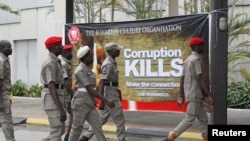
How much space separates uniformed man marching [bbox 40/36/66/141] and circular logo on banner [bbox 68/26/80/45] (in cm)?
425

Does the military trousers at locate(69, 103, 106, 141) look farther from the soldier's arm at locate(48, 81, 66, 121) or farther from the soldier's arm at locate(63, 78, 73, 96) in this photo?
the soldier's arm at locate(63, 78, 73, 96)

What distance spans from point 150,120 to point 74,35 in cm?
273

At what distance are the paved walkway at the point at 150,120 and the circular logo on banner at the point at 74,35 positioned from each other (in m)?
→ 2.08

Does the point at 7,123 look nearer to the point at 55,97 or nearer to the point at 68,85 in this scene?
the point at 68,85

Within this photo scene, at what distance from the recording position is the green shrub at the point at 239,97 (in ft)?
43.3

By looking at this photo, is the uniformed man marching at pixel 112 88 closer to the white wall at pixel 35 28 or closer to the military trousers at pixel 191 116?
the military trousers at pixel 191 116

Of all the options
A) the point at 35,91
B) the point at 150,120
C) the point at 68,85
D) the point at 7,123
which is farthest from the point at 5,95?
the point at 35,91

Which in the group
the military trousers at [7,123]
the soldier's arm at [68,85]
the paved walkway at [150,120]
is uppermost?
the soldier's arm at [68,85]

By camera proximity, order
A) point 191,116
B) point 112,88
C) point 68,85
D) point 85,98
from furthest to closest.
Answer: point 68,85, point 112,88, point 191,116, point 85,98

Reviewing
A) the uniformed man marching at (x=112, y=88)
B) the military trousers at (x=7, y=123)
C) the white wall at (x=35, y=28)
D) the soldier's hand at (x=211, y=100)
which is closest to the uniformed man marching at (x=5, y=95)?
the military trousers at (x=7, y=123)

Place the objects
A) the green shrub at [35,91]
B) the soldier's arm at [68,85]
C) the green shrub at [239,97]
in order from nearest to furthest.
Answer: the soldier's arm at [68,85], the green shrub at [239,97], the green shrub at [35,91]

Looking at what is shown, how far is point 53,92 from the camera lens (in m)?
6.71

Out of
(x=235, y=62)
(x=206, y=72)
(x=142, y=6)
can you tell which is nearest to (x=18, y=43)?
(x=142, y=6)

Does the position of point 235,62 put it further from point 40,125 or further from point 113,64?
point 113,64
